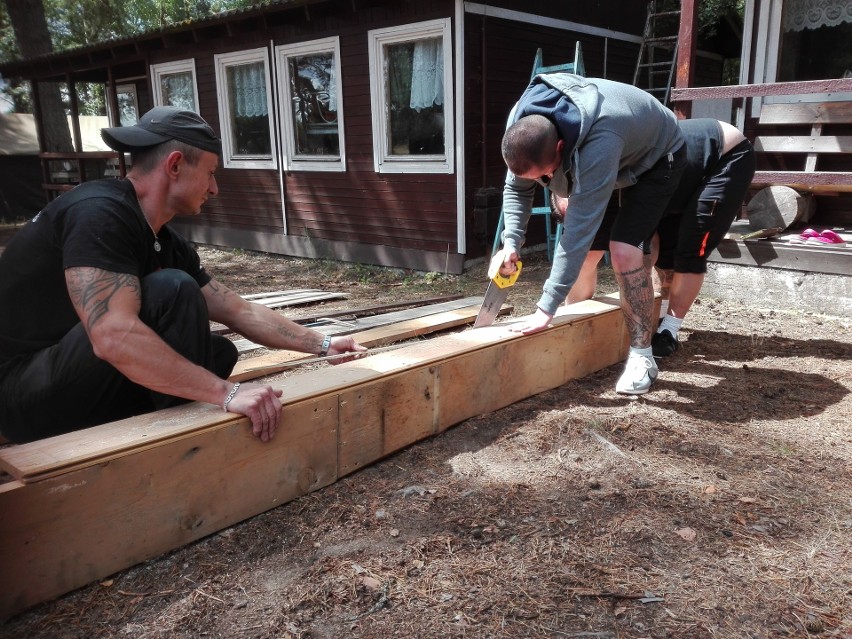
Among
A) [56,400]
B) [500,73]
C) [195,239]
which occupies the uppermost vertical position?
[500,73]

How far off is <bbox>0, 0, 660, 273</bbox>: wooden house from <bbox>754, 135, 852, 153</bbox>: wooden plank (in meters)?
2.99

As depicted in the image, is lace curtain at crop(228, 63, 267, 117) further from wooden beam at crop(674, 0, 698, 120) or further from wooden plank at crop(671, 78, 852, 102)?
wooden plank at crop(671, 78, 852, 102)

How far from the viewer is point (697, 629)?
66.3 inches

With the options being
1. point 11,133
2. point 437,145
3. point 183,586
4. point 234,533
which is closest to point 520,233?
point 234,533

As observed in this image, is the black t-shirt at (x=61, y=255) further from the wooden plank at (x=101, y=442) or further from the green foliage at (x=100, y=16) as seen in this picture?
the green foliage at (x=100, y=16)

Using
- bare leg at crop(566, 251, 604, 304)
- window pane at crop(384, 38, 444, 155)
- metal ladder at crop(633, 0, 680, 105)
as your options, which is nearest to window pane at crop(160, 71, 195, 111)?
window pane at crop(384, 38, 444, 155)

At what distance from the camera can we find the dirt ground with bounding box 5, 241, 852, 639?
1.74m

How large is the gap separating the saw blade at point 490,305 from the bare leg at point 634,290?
0.59m

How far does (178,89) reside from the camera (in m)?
11.8

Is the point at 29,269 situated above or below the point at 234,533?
above

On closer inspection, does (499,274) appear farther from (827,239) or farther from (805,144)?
(805,144)

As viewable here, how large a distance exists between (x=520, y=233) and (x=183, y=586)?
2260 millimetres

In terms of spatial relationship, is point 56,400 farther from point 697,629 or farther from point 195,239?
point 195,239

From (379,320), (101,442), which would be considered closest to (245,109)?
(379,320)
